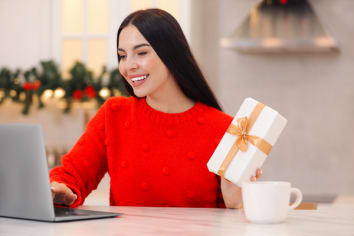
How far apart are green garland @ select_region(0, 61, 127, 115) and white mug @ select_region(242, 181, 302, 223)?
2.50 meters

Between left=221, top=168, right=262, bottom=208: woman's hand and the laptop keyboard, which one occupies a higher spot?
the laptop keyboard

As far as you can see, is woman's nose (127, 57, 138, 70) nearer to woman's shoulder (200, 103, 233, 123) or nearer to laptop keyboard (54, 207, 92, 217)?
woman's shoulder (200, 103, 233, 123)

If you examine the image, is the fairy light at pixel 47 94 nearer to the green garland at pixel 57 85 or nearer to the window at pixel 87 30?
the green garland at pixel 57 85

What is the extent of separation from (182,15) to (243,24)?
379 mm

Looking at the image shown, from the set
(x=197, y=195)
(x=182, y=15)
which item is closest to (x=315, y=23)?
(x=182, y=15)

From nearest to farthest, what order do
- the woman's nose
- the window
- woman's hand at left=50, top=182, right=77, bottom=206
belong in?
woman's hand at left=50, top=182, right=77, bottom=206
the woman's nose
the window

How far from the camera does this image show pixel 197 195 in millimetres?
1672

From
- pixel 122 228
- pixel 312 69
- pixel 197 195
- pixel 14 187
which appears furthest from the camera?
pixel 312 69

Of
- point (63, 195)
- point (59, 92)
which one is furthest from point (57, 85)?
point (63, 195)

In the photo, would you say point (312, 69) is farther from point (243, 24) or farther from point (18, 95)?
point (18, 95)

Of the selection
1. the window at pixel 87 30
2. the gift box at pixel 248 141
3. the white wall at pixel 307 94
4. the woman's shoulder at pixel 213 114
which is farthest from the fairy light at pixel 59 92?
the gift box at pixel 248 141

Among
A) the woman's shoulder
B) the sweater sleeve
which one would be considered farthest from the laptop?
the woman's shoulder

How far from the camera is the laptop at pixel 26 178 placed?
3.61 feet

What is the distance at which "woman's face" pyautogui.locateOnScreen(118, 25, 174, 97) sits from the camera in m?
1.61
